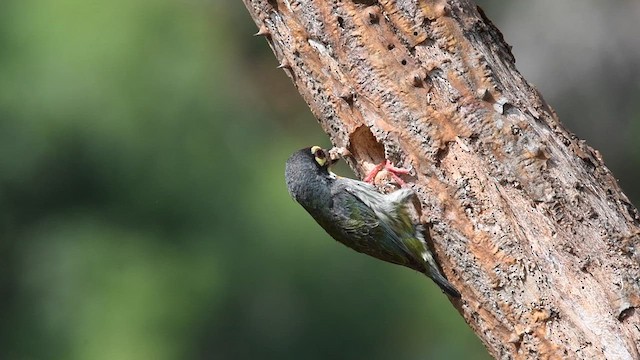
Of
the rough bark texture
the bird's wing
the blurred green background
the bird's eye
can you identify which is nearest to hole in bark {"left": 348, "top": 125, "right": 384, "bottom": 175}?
the rough bark texture

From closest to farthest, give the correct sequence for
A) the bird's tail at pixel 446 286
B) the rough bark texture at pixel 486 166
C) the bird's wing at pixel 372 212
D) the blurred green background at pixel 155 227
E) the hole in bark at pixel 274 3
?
1. the rough bark texture at pixel 486 166
2. the bird's tail at pixel 446 286
3. the hole in bark at pixel 274 3
4. the bird's wing at pixel 372 212
5. the blurred green background at pixel 155 227

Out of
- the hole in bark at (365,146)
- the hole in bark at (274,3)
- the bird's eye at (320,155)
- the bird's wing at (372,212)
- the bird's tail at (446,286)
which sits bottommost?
the bird's tail at (446,286)

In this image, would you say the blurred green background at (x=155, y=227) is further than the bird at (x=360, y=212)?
Yes

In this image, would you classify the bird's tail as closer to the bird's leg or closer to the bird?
the bird

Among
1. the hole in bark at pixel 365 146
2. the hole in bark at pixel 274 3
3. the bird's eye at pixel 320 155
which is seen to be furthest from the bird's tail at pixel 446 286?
the hole in bark at pixel 274 3

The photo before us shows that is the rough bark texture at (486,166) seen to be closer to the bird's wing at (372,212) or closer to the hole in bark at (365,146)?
the hole in bark at (365,146)

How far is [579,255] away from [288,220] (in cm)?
508

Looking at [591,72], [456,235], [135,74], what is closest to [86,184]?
[135,74]

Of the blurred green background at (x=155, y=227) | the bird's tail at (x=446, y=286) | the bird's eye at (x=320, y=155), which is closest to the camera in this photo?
the bird's tail at (x=446, y=286)

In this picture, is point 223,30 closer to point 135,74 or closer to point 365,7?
point 135,74

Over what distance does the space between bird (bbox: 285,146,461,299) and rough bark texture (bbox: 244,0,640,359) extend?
6.9 inches

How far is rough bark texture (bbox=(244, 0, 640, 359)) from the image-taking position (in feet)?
11.7

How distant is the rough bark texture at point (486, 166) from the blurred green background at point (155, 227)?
15.1ft

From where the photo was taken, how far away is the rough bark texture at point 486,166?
11.7 ft
